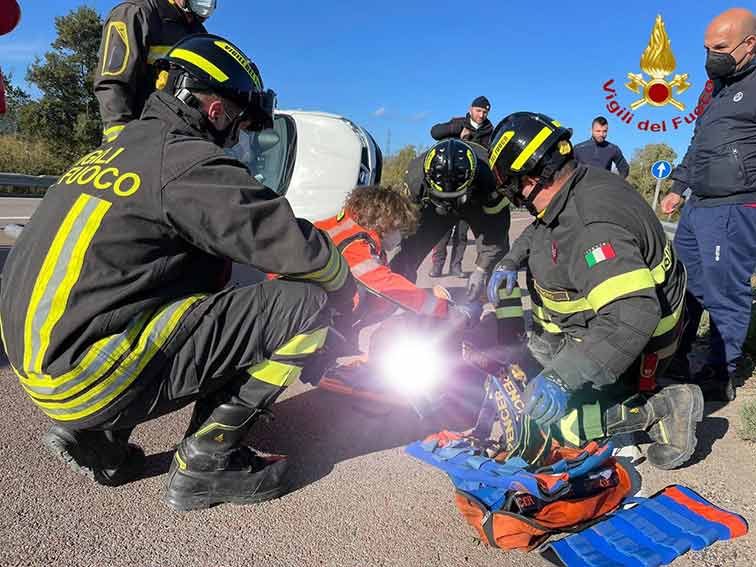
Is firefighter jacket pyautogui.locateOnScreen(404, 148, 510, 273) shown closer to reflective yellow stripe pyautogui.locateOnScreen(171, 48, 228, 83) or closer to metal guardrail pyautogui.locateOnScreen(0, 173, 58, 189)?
reflective yellow stripe pyautogui.locateOnScreen(171, 48, 228, 83)

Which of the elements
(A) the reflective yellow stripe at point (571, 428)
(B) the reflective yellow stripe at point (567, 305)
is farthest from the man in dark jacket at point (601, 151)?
(A) the reflective yellow stripe at point (571, 428)

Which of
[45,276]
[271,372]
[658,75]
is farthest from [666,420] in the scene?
[658,75]

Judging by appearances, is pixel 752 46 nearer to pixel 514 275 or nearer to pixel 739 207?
pixel 739 207

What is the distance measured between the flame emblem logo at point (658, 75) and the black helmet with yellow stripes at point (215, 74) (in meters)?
11.4

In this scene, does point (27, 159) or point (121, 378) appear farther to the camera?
point (27, 159)

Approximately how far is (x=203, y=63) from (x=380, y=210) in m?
1.41

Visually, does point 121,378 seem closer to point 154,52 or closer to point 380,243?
point 380,243

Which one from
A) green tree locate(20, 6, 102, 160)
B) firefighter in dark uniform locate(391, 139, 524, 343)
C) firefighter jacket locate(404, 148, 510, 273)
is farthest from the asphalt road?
green tree locate(20, 6, 102, 160)

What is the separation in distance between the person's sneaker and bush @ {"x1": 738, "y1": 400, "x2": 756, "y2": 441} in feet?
14.2

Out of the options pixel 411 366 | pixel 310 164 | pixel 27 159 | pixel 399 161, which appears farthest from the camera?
pixel 399 161

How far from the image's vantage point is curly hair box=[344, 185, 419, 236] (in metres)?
3.27

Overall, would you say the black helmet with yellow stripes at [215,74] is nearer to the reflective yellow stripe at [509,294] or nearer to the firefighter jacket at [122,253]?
the firefighter jacket at [122,253]

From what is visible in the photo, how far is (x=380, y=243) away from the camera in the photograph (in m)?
3.31

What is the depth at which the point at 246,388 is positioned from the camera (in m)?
2.16
